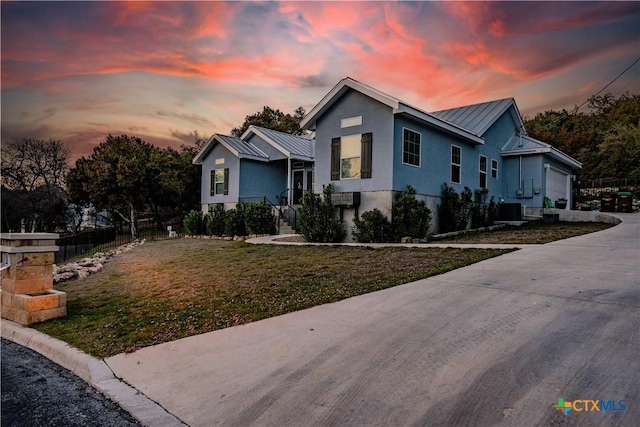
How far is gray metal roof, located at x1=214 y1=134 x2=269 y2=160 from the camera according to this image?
20.0 metres

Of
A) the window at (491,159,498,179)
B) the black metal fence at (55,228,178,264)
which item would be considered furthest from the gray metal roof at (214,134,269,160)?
the window at (491,159,498,179)

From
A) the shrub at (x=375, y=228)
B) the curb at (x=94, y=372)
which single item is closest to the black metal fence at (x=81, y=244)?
the shrub at (x=375, y=228)

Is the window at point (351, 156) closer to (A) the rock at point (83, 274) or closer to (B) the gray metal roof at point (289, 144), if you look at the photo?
(B) the gray metal roof at point (289, 144)

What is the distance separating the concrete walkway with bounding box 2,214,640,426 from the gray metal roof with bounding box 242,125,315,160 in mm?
15101

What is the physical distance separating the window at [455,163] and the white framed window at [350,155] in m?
4.33

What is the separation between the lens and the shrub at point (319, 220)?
13.6m

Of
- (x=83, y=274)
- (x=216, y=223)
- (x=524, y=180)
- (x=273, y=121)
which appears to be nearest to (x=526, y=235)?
(x=524, y=180)

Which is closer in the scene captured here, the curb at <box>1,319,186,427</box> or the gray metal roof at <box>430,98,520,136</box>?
the curb at <box>1,319,186,427</box>

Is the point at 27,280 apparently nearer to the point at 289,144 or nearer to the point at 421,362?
the point at 421,362

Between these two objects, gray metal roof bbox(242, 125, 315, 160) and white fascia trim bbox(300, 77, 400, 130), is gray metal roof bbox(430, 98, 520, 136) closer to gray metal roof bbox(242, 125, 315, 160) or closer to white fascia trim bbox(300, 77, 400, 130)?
white fascia trim bbox(300, 77, 400, 130)

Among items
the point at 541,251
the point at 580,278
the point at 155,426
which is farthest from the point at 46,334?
the point at 541,251

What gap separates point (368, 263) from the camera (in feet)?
27.0

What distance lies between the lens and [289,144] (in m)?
21.3

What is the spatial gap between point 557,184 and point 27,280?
880 inches
